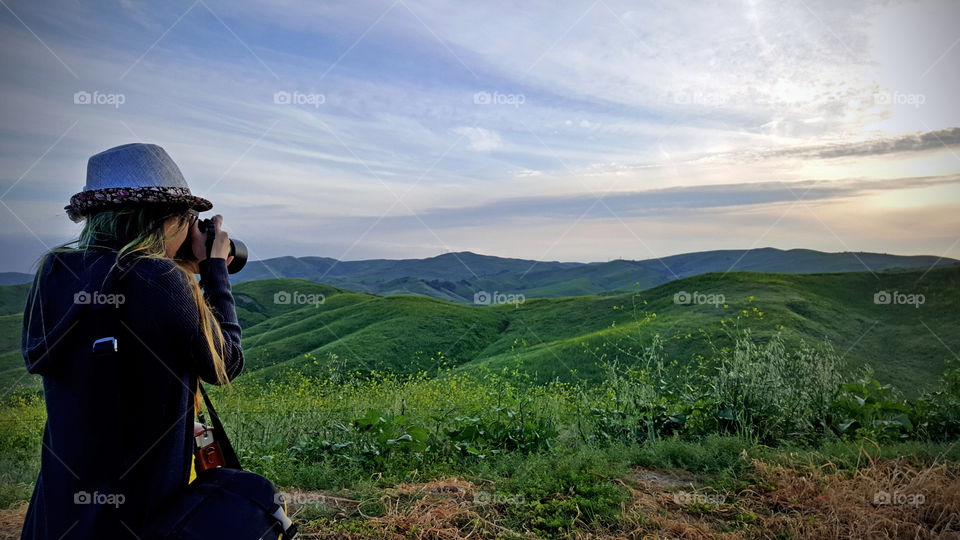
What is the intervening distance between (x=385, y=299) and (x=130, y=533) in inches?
2024

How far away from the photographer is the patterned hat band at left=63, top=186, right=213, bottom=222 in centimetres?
245

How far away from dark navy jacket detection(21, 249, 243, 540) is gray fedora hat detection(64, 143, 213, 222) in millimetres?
247

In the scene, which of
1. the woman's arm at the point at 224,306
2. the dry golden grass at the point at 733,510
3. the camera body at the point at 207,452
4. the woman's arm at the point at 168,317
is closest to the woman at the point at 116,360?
the woman's arm at the point at 168,317

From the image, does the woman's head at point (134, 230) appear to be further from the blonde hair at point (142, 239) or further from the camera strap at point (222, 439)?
the camera strap at point (222, 439)

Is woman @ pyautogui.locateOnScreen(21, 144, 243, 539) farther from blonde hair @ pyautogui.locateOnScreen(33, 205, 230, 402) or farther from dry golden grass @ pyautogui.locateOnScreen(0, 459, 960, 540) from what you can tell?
dry golden grass @ pyautogui.locateOnScreen(0, 459, 960, 540)

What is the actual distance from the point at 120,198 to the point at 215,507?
4.41 feet

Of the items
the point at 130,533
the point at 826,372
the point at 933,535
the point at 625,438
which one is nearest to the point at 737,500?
the point at 933,535

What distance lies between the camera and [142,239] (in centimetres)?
242

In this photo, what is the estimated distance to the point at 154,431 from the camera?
229 centimetres

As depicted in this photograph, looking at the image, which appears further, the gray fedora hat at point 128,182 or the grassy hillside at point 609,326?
the grassy hillside at point 609,326

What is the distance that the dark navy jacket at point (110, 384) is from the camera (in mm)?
2217

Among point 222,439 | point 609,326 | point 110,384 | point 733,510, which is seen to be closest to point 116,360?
point 110,384

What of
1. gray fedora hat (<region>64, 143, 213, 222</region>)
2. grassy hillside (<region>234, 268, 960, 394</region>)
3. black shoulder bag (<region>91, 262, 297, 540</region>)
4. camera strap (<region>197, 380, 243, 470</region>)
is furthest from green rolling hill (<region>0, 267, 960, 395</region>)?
gray fedora hat (<region>64, 143, 213, 222</region>)

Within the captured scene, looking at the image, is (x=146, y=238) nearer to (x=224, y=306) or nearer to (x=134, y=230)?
(x=134, y=230)
